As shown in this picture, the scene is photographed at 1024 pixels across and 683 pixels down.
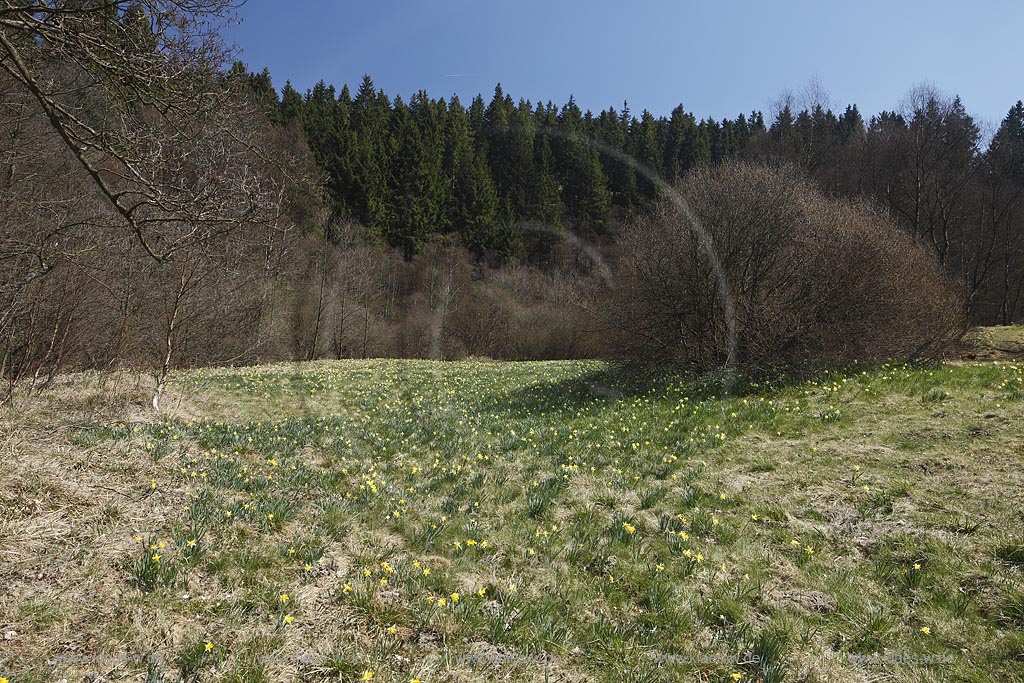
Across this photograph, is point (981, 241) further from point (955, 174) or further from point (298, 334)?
point (298, 334)

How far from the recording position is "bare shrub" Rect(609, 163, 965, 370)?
12.4 metres

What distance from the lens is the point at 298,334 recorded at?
32.9m

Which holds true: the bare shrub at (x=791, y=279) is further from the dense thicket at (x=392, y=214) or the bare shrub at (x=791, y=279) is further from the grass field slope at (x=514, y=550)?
the grass field slope at (x=514, y=550)

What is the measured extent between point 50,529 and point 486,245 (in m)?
48.5

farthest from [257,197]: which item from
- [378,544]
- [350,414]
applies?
[350,414]

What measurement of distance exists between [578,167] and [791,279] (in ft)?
147

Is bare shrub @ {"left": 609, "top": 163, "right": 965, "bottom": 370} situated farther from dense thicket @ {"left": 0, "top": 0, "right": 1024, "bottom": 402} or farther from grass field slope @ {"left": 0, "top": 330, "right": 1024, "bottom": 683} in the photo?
grass field slope @ {"left": 0, "top": 330, "right": 1024, "bottom": 683}

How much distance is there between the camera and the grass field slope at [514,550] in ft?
9.55

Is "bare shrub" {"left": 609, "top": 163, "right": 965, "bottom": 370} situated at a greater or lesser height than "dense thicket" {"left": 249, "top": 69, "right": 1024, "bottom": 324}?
lesser

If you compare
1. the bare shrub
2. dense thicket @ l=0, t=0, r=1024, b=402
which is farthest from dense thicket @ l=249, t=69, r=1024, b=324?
the bare shrub

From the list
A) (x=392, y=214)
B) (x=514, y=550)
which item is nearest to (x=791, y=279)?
(x=514, y=550)

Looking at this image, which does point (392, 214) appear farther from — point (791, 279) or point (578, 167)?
point (791, 279)

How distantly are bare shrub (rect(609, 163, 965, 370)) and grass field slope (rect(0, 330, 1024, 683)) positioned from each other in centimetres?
441

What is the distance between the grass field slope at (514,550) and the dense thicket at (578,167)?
27961 mm
